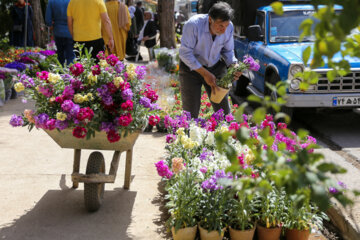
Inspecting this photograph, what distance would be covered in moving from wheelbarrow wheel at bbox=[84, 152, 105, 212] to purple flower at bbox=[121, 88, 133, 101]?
58 centimetres

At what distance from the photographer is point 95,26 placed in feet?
24.9

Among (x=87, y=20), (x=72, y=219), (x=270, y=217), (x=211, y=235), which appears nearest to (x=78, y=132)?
(x=72, y=219)

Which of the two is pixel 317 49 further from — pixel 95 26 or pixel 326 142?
pixel 95 26

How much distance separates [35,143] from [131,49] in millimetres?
8431

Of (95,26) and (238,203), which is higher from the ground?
(95,26)

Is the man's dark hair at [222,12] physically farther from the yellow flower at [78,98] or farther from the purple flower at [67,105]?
the purple flower at [67,105]

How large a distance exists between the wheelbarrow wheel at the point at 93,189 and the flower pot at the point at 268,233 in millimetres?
1372

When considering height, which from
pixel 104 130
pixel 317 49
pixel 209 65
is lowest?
pixel 104 130

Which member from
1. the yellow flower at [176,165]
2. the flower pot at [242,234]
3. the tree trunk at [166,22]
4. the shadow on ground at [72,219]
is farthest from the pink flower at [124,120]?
the tree trunk at [166,22]

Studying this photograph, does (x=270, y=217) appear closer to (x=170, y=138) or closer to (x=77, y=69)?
(x=170, y=138)

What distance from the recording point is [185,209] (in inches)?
137

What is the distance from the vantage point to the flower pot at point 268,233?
355 cm

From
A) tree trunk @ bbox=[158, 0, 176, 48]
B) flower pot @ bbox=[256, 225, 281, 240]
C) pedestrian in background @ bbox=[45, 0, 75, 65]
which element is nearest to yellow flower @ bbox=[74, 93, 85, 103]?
flower pot @ bbox=[256, 225, 281, 240]

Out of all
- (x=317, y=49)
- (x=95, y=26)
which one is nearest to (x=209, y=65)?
(x=95, y=26)
